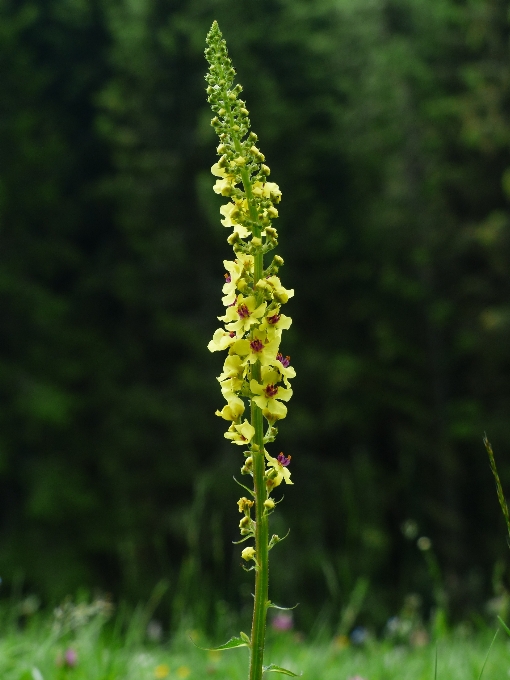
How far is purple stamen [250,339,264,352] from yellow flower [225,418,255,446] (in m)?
0.14

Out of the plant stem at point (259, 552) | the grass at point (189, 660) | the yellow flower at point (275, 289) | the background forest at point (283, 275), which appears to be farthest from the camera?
the background forest at point (283, 275)

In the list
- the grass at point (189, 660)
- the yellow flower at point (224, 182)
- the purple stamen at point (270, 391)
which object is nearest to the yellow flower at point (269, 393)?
the purple stamen at point (270, 391)

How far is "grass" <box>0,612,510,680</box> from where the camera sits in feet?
8.17

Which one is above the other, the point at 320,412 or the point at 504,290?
the point at 504,290

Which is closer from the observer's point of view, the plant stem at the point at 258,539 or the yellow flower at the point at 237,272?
the plant stem at the point at 258,539

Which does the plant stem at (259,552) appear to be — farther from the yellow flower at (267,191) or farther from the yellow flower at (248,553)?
the yellow flower at (267,191)

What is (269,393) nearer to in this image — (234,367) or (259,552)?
(234,367)

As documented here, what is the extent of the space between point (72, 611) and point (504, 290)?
14.7m

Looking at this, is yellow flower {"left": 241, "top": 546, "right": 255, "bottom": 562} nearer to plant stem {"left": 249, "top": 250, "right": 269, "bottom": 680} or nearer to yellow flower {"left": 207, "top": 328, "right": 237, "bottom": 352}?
plant stem {"left": 249, "top": 250, "right": 269, "bottom": 680}

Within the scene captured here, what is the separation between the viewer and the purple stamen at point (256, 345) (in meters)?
1.56

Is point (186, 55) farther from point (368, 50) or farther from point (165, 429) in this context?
point (165, 429)

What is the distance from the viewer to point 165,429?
1507 centimetres

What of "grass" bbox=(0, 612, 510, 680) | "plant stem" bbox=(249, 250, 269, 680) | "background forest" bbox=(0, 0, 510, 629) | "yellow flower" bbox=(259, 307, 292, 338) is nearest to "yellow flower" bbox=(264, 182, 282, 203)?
"yellow flower" bbox=(259, 307, 292, 338)

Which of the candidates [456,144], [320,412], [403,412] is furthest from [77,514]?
[456,144]
